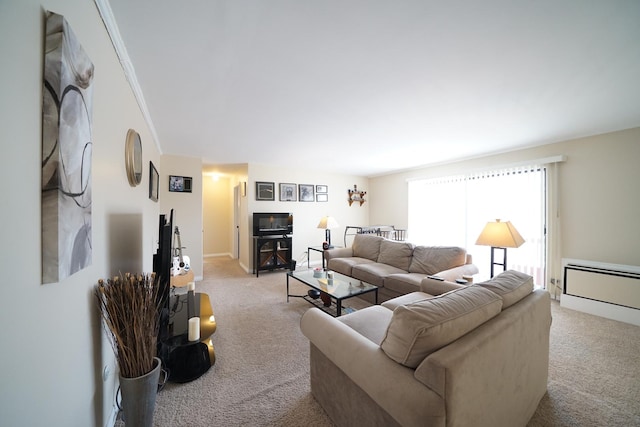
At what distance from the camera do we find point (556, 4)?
1.20 m

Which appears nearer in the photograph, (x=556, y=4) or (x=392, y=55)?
(x=556, y=4)

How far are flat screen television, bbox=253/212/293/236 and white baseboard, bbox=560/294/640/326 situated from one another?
15.1 feet

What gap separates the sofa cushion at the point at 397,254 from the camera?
3.66 meters

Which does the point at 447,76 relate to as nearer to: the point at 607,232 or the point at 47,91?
the point at 47,91

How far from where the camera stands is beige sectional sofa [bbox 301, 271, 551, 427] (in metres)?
0.89

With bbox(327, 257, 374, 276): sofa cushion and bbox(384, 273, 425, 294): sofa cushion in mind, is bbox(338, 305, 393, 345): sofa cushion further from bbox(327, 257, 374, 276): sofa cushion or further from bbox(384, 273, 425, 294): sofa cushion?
bbox(327, 257, 374, 276): sofa cushion

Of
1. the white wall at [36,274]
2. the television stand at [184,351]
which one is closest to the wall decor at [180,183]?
the television stand at [184,351]

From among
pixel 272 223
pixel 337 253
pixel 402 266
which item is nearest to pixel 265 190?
pixel 272 223

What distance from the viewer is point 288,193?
5.42m

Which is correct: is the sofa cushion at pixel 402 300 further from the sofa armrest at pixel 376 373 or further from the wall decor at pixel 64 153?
the wall decor at pixel 64 153

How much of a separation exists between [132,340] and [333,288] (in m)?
2.02

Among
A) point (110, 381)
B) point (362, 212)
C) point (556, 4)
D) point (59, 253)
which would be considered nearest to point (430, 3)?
point (556, 4)

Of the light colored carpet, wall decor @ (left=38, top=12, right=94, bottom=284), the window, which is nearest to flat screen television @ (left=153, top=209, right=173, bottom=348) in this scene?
the light colored carpet

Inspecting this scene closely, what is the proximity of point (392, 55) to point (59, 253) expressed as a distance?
2.01 meters
